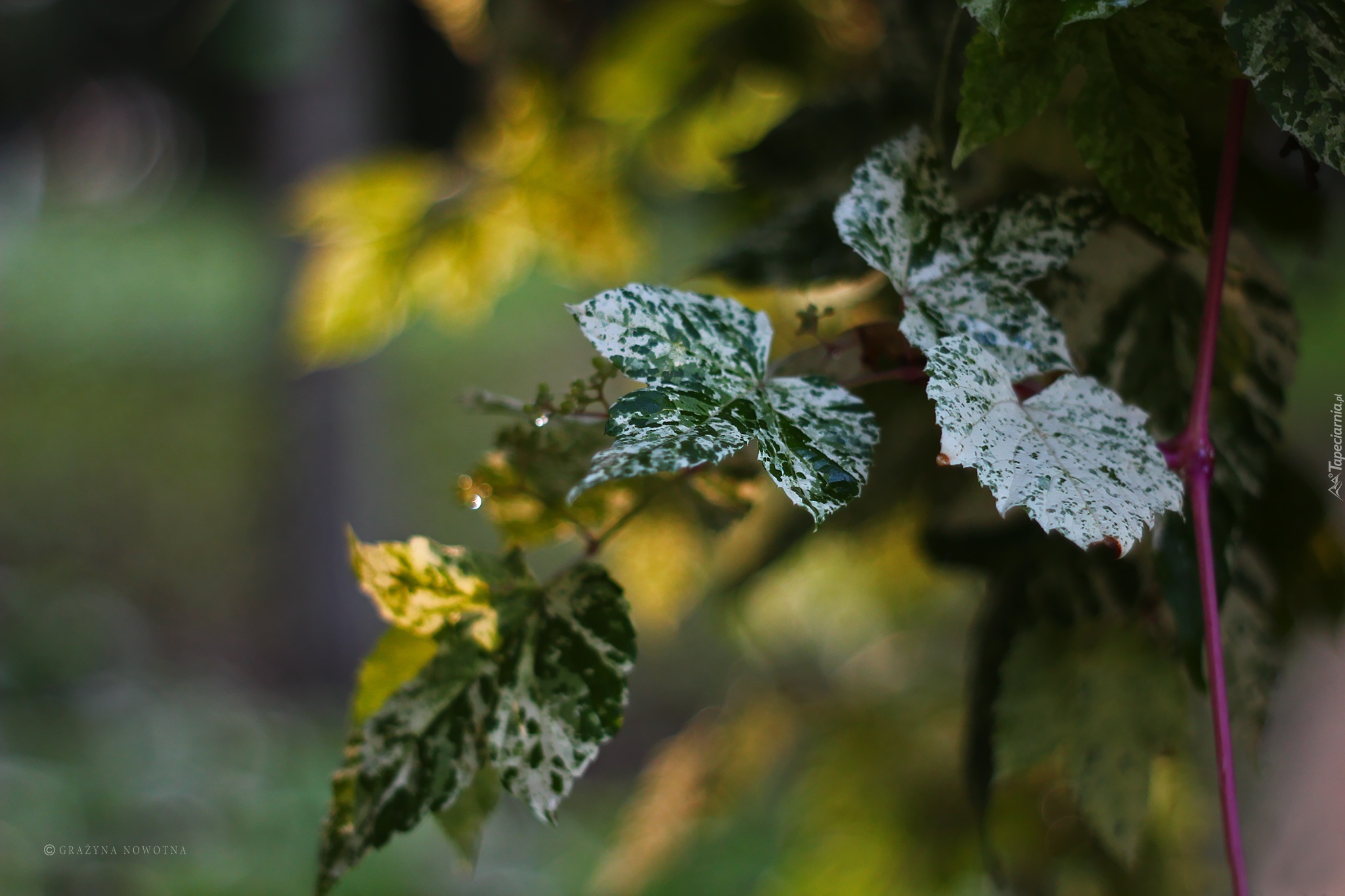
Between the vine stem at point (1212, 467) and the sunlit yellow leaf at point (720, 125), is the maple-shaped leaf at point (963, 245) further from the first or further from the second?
the sunlit yellow leaf at point (720, 125)

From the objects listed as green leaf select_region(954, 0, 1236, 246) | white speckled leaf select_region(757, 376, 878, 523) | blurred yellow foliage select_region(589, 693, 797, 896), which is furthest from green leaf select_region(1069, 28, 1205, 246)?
blurred yellow foliage select_region(589, 693, 797, 896)

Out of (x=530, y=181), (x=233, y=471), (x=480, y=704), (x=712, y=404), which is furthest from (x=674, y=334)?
(x=233, y=471)

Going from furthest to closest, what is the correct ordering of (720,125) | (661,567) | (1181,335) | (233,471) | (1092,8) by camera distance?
1. (233,471)
2. (720,125)
3. (661,567)
4. (1181,335)
5. (1092,8)

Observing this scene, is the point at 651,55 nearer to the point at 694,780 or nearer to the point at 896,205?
the point at 896,205

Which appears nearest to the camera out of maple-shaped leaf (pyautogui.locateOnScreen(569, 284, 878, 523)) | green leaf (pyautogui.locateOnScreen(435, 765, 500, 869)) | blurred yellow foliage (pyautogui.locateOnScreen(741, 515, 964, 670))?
maple-shaped leaf (pyautogui.locateOnScreen(569, 284, 878, 523))

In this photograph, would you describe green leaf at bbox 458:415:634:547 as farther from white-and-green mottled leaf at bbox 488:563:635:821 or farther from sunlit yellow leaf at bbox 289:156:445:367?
sunlit yellow leaf at bbox 289:156:445:367

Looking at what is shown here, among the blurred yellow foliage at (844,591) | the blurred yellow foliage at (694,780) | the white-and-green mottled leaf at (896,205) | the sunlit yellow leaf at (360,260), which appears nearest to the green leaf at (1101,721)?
the blurred yellow foliage at (844,591)
